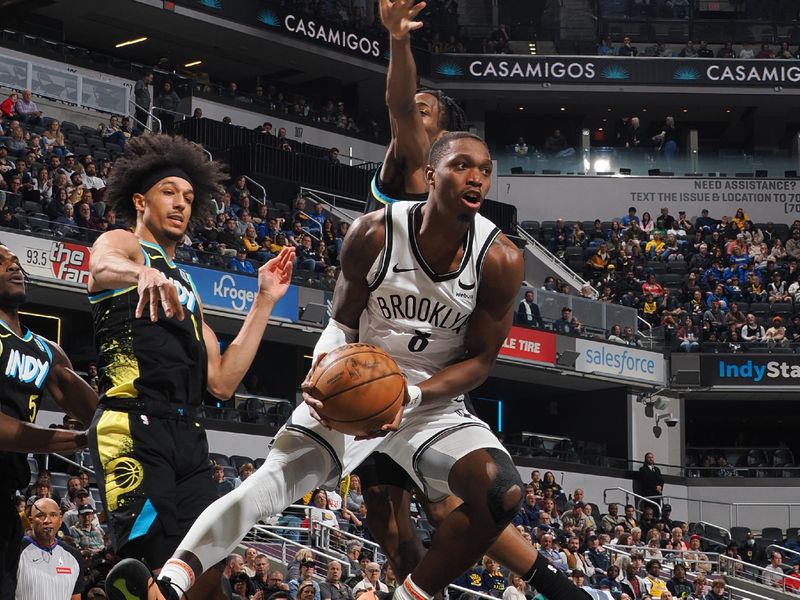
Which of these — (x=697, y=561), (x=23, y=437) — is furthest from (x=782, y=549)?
(x=23, y=437)

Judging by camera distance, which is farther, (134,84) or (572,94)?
(572,94)

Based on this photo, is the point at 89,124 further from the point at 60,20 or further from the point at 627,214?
the point at 627,214

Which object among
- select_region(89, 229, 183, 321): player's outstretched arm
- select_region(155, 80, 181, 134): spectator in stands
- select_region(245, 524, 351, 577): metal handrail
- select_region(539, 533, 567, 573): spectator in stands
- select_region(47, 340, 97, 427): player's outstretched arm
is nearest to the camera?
select_region(89, 229, 183, 321): player's outstretched arm

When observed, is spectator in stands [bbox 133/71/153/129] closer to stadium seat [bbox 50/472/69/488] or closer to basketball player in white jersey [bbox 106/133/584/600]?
stadium seat [bbox 50/472/69/488]

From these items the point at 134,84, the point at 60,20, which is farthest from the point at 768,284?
the point at 60,20

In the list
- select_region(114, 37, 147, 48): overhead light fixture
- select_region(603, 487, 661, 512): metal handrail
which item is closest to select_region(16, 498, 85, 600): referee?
select_region(603, 487, 661, 512): metal handrail

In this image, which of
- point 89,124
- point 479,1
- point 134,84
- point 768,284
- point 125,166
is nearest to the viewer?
point 125,166

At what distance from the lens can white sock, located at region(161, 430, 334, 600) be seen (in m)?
5.13

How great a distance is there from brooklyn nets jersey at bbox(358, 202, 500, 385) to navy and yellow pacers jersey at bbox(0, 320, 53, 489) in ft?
5.98

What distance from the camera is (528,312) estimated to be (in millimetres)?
27641

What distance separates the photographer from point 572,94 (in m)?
38.3

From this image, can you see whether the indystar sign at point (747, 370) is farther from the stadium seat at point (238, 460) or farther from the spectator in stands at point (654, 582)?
the stadium seat at point (238, 460)

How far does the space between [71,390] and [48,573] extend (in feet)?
5.57

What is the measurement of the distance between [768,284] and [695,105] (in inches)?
395
